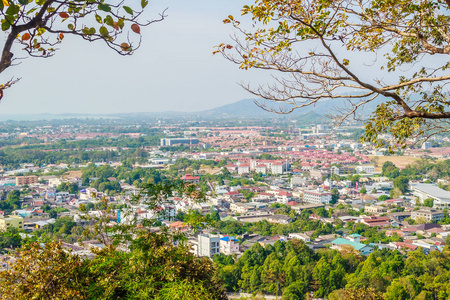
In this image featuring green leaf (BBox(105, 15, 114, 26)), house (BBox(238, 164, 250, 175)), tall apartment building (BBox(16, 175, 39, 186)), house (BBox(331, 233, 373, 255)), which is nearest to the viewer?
green leaf (BBox(105, 15, 114, 26))

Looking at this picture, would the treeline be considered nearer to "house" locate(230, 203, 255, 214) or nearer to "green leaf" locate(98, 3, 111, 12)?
"green leaf" locate(98, 3, 111, 12)

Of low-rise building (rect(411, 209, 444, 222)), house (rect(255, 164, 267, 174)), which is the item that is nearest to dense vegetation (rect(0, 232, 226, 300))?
low-rise building (rect(411, 209, 444, 222))

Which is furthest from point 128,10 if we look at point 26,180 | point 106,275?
point 26,180

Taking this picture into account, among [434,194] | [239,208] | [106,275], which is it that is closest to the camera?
[106,275]

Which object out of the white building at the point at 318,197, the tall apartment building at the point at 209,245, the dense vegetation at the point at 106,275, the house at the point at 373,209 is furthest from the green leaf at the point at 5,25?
the white building at the point at 318,197

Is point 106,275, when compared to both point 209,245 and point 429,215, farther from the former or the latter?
point 429,215

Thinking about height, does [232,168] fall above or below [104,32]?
below

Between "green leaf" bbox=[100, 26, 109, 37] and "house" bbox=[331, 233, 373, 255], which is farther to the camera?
"house" bbox=[331, 233, 373, 255]
